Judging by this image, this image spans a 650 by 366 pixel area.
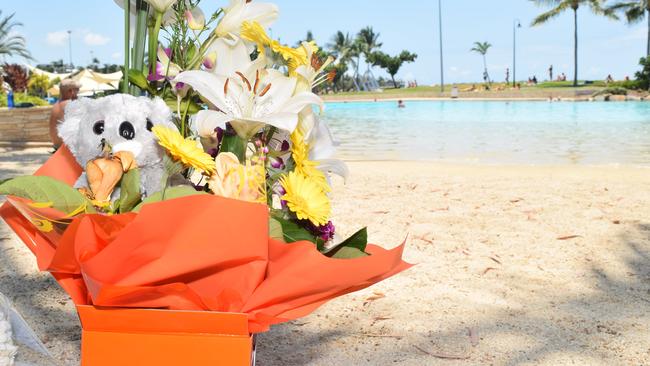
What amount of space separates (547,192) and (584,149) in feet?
22.1

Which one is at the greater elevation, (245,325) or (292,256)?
(292,256)

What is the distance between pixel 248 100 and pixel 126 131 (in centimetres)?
29

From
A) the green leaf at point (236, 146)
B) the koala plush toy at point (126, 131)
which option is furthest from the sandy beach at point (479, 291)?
the green leaf at point (236, 146)

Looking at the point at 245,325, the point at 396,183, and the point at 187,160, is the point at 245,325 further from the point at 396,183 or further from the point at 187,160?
the point at 396,183

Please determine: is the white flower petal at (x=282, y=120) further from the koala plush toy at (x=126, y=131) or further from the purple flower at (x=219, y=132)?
the koala plush toy at (x=126, y=131)

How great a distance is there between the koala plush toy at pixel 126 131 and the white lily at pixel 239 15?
19cm

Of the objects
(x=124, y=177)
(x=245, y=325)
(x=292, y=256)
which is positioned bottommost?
(x=245, y=325)

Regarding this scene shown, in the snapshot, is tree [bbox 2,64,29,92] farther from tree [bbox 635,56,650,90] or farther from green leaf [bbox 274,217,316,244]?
green leaf [bbox 274,217,316,244]

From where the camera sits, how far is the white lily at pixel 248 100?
3.50 feet

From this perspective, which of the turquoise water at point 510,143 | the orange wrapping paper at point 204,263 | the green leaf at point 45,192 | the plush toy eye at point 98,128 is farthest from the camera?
the turquoise water at point 510,143

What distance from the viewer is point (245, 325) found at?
1.00m

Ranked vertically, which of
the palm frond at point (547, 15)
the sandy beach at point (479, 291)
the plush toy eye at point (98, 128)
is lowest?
the sandy beach at point (479, 291)

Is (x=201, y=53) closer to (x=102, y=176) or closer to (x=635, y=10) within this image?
(x=102, y=176)

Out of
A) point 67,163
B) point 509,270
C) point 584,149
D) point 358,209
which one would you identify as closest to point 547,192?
point 358,209
